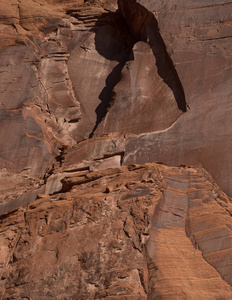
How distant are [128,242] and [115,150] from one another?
11.9 ft

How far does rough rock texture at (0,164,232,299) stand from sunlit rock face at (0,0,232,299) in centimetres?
2

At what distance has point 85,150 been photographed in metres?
11.4

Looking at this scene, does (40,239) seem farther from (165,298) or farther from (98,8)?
(98,8)

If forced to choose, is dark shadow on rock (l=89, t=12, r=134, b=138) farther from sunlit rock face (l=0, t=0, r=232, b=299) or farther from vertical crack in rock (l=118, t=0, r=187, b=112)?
vertical crack in rock (l=118, t=0, r=187, b=112)

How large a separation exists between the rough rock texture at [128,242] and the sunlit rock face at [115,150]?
0.08 ft

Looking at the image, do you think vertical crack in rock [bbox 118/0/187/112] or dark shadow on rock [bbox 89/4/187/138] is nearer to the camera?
vertical crack in rock [bbox 118/0/187/112]

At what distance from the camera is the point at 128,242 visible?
7.68 meters

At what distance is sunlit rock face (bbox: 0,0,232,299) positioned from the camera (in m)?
7.55

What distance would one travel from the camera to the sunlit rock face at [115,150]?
7547 millimetres

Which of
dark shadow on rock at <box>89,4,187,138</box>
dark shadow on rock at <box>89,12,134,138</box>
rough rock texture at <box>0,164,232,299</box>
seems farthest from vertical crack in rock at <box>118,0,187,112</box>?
rough rock texture at <box>0,164,232,299</box>

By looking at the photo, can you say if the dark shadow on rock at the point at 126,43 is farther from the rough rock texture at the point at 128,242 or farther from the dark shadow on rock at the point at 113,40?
the rough rock texture at the point at 128,242

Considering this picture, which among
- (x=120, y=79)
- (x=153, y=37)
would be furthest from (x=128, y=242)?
(x=153, y=37)

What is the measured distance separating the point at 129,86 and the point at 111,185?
171 inches

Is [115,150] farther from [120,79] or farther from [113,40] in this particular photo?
[113,40]
